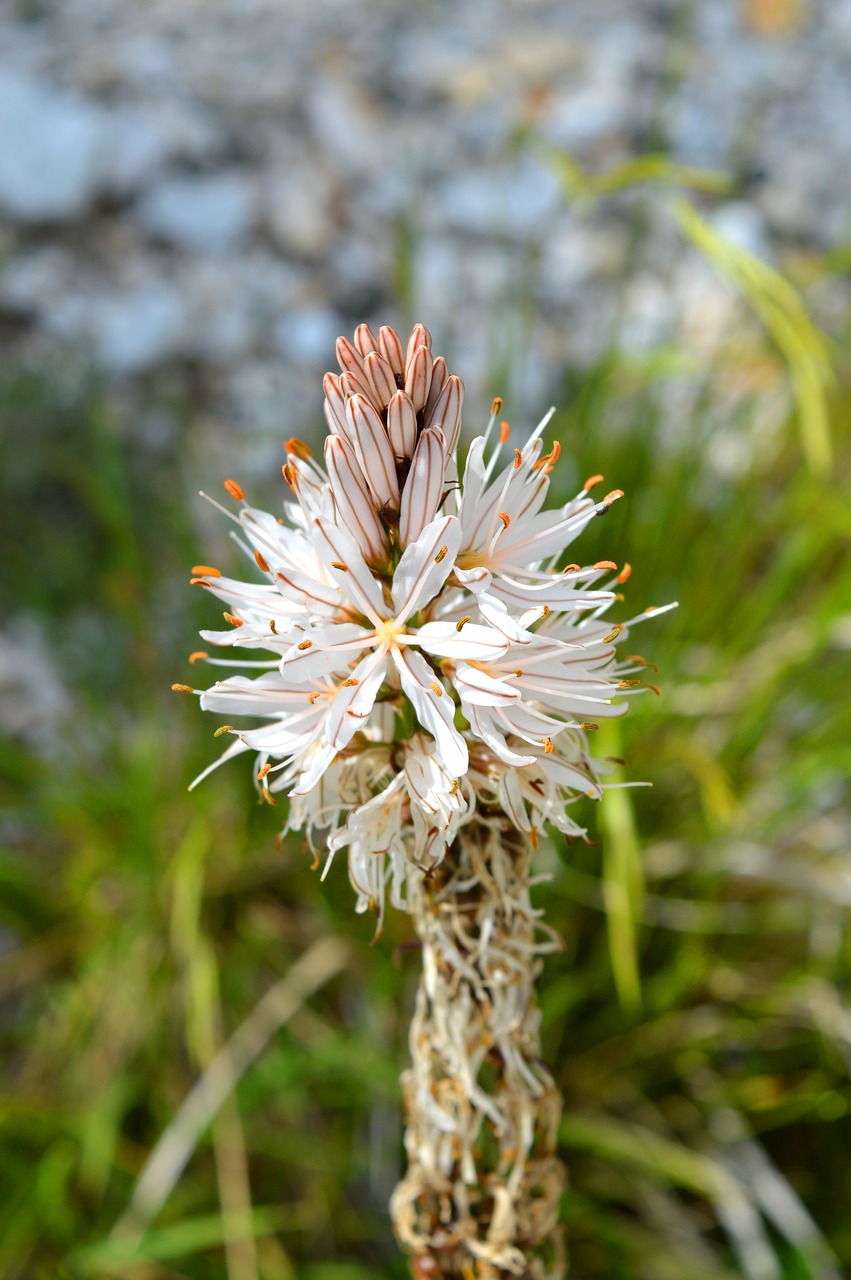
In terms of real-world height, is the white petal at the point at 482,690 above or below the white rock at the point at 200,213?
below

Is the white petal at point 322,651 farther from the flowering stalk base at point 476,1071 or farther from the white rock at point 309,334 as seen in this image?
the white rock at point 309,334

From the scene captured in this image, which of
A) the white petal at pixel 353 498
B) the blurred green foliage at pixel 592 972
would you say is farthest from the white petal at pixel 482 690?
the blurred green foliage at pixel 592 972

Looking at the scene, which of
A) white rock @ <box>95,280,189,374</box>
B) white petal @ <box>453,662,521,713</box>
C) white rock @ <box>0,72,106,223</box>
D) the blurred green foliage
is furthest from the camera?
white rock @ <box>0,72,106,223</box>

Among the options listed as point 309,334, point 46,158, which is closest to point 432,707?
point 309,334

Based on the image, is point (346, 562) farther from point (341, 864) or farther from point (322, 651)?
point (341, 864)

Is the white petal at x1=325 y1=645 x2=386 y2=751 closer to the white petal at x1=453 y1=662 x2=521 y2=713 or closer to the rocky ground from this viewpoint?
the white petal at x1=453 y1=662 x2=521 y2=713

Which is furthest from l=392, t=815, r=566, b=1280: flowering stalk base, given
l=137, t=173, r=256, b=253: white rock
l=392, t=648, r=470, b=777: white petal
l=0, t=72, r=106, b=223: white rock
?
l=0, t=72, r=106, b=223: white rock

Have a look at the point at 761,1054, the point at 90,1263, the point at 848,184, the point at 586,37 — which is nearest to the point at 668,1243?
the point at 761,1054
